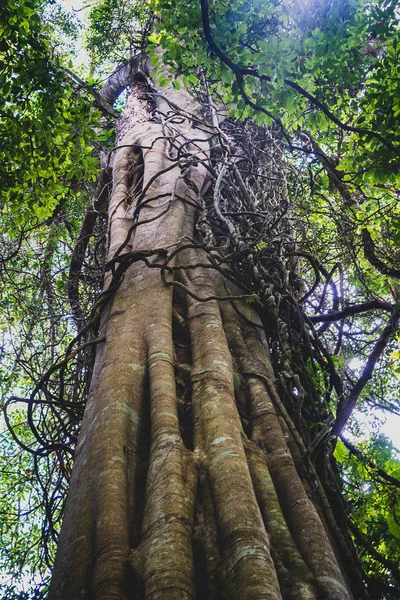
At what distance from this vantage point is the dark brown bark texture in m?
1.28

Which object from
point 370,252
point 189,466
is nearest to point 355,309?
point 370,252

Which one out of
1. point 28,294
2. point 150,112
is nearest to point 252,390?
point 150,112

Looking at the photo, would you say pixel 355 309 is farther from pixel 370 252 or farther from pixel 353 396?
pixel 370 252

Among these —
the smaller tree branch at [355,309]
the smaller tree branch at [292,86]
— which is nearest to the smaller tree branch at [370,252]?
the smaller tree branch at [355,309]

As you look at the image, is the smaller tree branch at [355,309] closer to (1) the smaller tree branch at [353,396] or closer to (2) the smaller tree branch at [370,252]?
(1) the smaller tree branch at [353,396]

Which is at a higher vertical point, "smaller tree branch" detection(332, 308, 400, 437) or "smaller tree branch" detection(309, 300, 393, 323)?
"smaller tree branch" detection(309, 300, 393, 323)

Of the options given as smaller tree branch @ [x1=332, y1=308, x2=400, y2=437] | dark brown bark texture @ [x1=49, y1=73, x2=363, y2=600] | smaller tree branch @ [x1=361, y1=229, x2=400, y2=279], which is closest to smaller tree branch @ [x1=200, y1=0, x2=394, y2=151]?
dark brown bark texture @ [x1=49, y1=73, x2=363, y2=600]

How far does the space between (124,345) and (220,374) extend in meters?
0.46

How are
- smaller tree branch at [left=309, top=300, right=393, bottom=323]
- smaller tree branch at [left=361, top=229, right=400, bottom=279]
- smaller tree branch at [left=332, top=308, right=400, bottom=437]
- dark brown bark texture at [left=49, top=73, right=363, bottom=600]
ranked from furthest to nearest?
smaller tree branch at [left=361, top=229, right=400, bottom=279] < smaller tree branch at [left=309, top=300, right=393, bottom=323] < smaller tree branch at [left=332, top=308, right=400, bottom=437] < dark brown bark texture at [left=49, top=73, right=363, bottom=600]

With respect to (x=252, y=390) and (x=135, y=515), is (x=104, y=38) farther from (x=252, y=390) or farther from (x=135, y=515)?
(x=135, y=515)

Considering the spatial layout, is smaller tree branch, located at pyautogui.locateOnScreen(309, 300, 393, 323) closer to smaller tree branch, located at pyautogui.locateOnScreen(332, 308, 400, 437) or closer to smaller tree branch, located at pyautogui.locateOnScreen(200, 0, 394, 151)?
smaller tree branch, located at pyautogui.locateOnScreen(332, 308, 400, 437)

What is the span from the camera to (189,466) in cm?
157

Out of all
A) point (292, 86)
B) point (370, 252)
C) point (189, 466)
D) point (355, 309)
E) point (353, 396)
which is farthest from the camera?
point (370, 252)

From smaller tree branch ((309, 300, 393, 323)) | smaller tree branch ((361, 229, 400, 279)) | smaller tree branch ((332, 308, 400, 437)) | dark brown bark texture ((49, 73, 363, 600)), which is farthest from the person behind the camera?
smaller tree branch ((361, 229, 400, 279))
